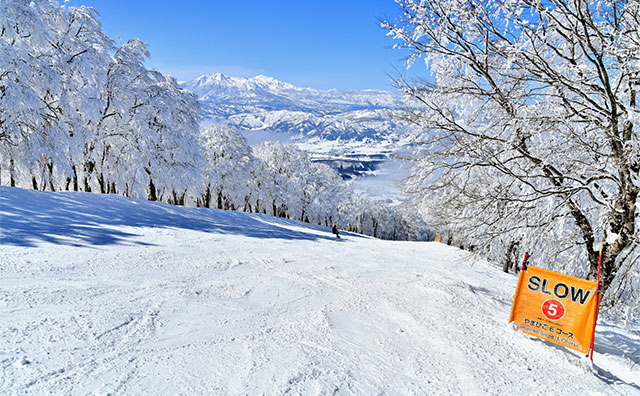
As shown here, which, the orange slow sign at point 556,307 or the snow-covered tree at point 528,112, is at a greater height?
the snow-covered tree at point 528,112

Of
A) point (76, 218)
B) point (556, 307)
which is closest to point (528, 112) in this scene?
point (556, 307)

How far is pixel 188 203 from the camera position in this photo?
41.1m

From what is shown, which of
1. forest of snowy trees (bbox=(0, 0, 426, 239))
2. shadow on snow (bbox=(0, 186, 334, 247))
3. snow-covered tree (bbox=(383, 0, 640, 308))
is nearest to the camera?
snow-covered tree (bbox=(383, 0, 640, 308))

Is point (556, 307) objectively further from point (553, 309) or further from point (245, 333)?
point (245, 333)

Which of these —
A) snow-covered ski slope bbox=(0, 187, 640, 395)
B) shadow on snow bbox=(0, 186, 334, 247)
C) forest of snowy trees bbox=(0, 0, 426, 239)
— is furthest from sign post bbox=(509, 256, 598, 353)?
shadow on snow bbox=(0, 186, 334, 247)

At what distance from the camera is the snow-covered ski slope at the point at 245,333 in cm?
323

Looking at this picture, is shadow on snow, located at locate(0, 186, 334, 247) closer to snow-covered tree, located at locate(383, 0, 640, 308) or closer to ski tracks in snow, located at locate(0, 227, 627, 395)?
ski tracks in snow, located at locate(0, 227, 627, 395)

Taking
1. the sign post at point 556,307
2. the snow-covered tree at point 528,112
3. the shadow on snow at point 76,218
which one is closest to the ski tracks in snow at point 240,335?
the sign post at point 556,307

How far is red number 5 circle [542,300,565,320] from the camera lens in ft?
16.2

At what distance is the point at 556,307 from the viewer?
4.97 meters

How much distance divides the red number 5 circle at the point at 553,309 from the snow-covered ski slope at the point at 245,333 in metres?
0.45

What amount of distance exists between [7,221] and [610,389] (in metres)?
11.2

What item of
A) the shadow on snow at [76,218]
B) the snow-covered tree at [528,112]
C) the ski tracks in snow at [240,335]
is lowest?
the ski tracks in snow at [240,335]

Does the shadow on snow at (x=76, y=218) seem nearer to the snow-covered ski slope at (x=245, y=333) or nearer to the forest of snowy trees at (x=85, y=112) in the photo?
the snow-covered ski slope at (x=245, y=333)
